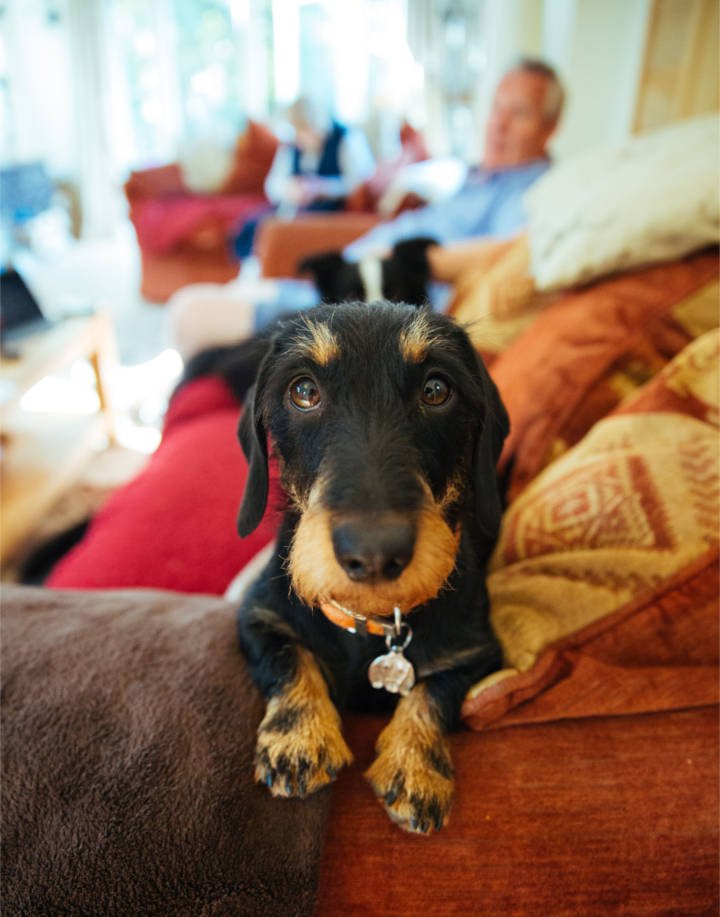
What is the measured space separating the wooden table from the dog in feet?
6.21

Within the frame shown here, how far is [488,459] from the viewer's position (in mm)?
1173

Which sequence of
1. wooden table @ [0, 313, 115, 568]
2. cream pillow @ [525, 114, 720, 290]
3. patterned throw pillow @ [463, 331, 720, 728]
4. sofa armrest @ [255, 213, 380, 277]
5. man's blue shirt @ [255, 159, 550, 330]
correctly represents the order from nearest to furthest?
patterned throw pillow @ [463, 331, 720, 728] < cream pillow @ [525, 114, 720, 290] < wooden table @ [0, 313, 115, 568] < man's blue shirt @ [255, 159, 550, 330] < sofa armrest @ [255, 213, 380, 277]

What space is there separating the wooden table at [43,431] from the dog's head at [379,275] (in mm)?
1366

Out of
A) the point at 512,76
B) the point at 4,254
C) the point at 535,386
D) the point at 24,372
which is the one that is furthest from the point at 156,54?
the point at 535,386

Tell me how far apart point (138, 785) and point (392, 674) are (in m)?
0.46

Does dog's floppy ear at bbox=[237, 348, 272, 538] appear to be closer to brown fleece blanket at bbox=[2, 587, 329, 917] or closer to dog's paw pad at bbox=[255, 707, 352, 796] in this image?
brown fleece blanket at bbox=[2, 587, 329, 917]

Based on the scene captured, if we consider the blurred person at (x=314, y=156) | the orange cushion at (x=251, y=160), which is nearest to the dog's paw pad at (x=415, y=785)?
the blurred person at (x=314, y=156)

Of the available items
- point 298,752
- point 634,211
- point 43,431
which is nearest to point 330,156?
point 43,431

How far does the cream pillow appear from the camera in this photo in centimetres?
152

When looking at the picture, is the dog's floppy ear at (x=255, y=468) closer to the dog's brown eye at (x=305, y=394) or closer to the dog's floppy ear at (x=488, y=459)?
the dog's brown eye at (x=305, y=394)

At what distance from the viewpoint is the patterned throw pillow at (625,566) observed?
3.28ft

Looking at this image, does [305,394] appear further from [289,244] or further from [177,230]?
[177,230]

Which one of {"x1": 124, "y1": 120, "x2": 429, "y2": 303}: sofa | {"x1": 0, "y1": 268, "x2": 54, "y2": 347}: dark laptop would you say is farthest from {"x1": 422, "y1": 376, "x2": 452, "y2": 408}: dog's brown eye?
{"x1": 124, "y1": 120, "x2": 429, "y2": 303}: sofa

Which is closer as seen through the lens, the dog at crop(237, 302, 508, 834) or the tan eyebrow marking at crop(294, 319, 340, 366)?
the dog at crop(237, 302, 508, 834)
